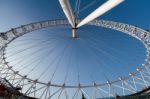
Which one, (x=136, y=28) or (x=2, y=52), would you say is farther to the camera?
(x=2, y=52)

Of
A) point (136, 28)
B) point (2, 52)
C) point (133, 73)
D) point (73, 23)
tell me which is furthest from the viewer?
point (133, 73)

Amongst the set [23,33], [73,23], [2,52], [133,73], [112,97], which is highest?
[73,23]

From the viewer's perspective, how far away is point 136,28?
252ft

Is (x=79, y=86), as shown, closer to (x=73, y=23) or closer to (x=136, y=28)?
(x=136, y=28)

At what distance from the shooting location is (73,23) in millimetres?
54625

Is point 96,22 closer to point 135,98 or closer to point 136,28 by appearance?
point 136,28

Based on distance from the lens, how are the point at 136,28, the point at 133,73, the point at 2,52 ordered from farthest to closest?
the point at 133,73 → the point at 2,52 → the point at 136,28

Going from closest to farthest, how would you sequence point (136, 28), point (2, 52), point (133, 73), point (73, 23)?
point (73, 23), point (136, 28), point (2, 52), point (133, 73)

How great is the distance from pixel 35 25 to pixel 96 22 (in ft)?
62.1

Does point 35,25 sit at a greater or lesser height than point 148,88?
greater

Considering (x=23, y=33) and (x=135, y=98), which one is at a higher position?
(x=23, y=33)

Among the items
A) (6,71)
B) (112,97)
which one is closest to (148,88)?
(112,97)

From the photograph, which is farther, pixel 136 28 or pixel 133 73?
pixel 133 73

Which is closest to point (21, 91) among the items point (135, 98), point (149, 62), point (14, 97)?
point (14, 97)
